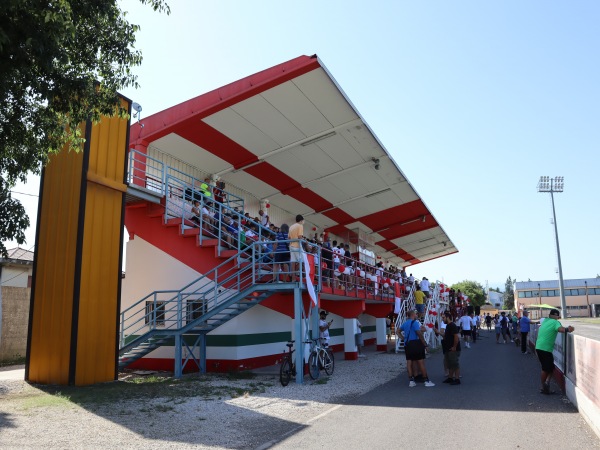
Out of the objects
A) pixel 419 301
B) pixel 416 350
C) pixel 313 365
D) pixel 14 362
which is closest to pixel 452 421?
pixel 416 350

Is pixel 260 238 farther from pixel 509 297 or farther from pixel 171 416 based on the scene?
pixel 509 297

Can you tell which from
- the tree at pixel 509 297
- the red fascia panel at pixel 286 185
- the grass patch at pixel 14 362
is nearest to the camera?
the grass patch at pixel 14 362

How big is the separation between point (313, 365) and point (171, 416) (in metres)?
5.35

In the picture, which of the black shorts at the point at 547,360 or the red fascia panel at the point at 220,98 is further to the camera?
the red fascia panel at the point at 220,98

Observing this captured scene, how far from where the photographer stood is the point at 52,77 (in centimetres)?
783

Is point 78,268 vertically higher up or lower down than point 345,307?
higher up

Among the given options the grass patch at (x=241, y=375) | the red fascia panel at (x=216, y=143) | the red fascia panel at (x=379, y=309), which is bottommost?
the grass patch at (x=241, y=375)

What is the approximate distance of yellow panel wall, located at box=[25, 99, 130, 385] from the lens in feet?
37.6

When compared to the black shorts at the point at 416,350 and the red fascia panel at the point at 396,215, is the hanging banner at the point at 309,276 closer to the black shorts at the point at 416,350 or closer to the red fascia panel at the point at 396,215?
the black shorts at the point at 416,350

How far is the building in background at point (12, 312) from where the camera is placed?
1800 cm

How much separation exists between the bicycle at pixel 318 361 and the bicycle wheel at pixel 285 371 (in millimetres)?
707

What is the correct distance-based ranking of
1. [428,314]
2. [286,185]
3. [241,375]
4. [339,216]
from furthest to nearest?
[339,216]
[428,314]
[286,185]
[241,375]

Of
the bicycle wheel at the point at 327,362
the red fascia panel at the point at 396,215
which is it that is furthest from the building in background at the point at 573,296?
the bicycle wheel at the point at 327,362

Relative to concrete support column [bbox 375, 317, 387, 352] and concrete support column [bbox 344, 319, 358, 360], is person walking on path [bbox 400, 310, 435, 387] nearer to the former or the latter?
concrete support column [bbox 344, 319, 358, 360]
